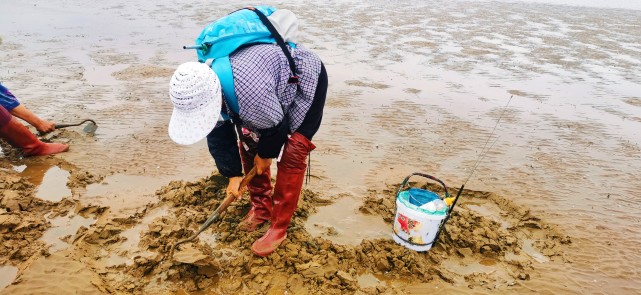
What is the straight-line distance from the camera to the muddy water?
403cm

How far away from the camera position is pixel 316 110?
2.61m

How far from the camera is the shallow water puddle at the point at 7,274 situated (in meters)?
2.70

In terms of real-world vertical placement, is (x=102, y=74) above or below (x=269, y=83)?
below

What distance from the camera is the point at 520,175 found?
4492 mm

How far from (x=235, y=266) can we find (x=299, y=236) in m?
0.55

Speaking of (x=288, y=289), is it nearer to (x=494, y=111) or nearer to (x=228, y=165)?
(x=228, y=165)

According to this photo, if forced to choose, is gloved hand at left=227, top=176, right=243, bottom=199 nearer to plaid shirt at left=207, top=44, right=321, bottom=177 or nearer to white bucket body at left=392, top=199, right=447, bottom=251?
plaid shirt at left=207, top=44, right=321, bottom=177

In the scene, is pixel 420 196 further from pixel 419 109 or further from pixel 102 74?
pixel 102 74

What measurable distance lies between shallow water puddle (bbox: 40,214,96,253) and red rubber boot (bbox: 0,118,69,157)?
1.39m

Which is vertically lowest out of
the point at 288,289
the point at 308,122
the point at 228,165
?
the point at 288,289

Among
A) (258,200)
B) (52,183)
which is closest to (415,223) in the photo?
(258,200)

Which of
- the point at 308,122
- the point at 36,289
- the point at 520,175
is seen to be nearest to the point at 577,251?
the point at 520,175

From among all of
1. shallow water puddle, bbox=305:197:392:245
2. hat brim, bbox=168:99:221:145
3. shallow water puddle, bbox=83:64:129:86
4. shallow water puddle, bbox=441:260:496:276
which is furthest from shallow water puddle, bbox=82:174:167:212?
shallow water puddle, bbox=83:64:129:86

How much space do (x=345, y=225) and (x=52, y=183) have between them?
3.00 meters
